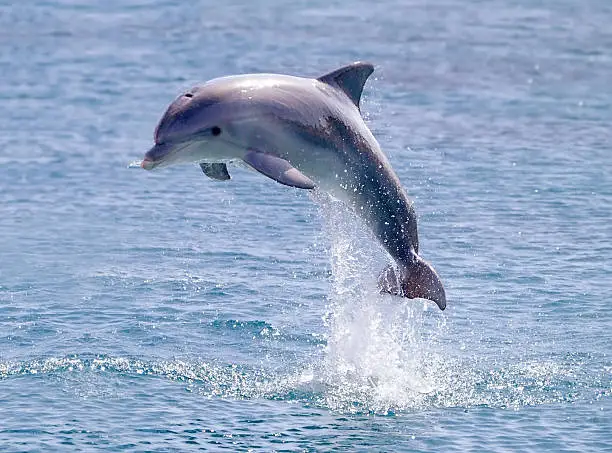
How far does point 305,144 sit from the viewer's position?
11.9m

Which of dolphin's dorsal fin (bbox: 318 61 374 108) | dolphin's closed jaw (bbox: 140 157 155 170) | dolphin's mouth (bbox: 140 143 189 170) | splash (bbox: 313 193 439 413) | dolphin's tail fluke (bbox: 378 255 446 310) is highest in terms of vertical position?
dolphin's dorsal fin (bbox: 318 61 374 108)

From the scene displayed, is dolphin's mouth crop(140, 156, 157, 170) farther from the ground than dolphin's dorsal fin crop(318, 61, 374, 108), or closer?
closer

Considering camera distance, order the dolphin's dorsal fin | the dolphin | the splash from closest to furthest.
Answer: the dolphin
the dolphin's dorsal fin
the splash

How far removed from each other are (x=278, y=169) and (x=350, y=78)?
1.83 m

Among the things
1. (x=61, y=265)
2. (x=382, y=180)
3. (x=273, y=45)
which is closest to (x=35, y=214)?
(x=61, y=265)

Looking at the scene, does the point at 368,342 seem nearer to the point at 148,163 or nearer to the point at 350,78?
the point at 350,78

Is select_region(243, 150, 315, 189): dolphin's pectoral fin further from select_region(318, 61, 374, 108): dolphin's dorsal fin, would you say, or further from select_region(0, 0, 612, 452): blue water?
select_region(0, 0, 612, 452): blue water

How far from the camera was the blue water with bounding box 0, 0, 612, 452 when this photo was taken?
12844 millimetres

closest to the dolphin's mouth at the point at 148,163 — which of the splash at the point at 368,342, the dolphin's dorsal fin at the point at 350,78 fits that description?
the dolphin's dorsal fin at the point at 350,78

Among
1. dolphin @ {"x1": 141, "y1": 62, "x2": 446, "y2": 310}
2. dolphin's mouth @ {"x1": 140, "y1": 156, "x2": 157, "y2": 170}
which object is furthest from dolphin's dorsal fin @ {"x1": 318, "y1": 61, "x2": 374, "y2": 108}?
dolphin's mouth @ {"x1": 140, "y1": 156, "x2": 157, "y2": 170}

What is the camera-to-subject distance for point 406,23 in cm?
3684

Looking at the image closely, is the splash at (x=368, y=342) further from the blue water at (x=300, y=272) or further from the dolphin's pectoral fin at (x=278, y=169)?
the dolphin's pectoral fin at (x=278, y=169)

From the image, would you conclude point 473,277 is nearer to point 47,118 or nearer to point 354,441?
point 354,441

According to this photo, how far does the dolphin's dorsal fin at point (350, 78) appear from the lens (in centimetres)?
1259
